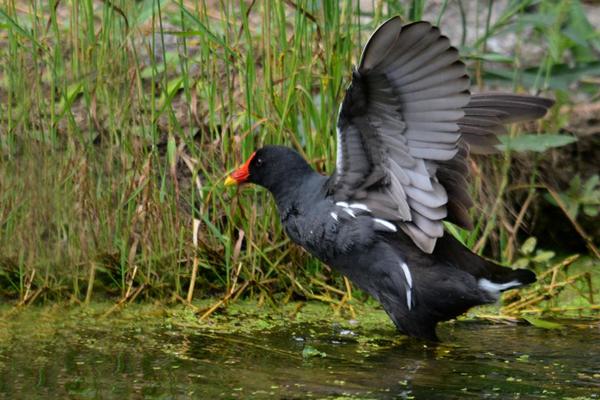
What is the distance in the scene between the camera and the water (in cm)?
315

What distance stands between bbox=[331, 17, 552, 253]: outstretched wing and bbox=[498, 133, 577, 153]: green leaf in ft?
2.14

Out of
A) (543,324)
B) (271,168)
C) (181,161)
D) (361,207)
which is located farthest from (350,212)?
(181,161)

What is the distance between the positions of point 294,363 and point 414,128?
2.64 feet

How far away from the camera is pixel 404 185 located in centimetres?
363

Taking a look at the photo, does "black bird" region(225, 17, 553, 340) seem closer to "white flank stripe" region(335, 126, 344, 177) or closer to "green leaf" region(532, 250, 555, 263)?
"white flank stripe" region(335, 126, 344, 177)

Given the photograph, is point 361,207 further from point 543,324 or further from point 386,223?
point 543,324

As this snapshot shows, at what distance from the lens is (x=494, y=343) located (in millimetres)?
3818

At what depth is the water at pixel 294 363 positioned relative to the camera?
3.15 metres

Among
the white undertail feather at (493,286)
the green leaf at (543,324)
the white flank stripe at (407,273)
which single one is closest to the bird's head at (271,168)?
the white flank stripe at (407,273)

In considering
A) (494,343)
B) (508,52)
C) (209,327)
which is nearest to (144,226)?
(209,327)

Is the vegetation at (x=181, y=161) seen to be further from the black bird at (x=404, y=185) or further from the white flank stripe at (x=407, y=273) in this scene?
the white flank stripe at (x=407, y=273)

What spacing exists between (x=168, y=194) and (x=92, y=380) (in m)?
1.17

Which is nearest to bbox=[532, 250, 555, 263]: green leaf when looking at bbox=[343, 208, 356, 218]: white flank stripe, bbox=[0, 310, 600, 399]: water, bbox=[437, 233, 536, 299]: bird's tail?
bbox=[0, 310, 600, 399]: water

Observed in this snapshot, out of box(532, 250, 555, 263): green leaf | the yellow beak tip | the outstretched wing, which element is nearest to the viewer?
the outstretched wing
